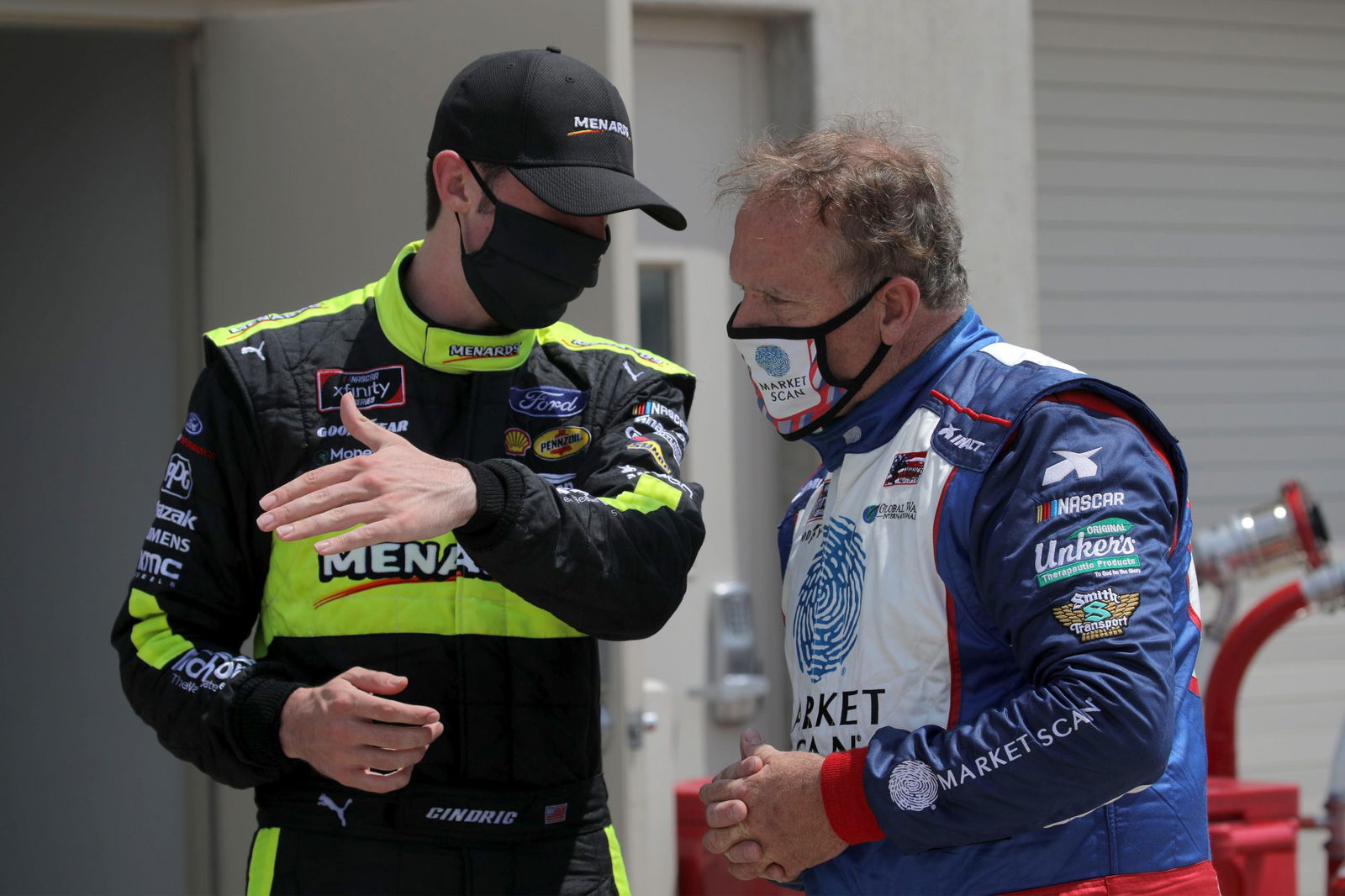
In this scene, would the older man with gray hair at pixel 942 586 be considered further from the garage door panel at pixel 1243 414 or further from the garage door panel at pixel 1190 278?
the garage door panel at pixel 1243 414

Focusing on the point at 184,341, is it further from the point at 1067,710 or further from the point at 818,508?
the point at 1067,710

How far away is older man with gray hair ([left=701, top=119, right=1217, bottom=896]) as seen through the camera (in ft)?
4.39

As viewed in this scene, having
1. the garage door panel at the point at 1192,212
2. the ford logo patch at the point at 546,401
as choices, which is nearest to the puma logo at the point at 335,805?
the ford logo patch at the point at 546,401

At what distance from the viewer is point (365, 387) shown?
1.83m

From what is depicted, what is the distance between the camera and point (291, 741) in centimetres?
162

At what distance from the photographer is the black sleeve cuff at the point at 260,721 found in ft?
5.38

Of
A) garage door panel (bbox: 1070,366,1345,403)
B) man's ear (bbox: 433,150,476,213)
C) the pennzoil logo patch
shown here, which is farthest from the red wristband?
garage door panel (bbox: 1070,366,1345,403)

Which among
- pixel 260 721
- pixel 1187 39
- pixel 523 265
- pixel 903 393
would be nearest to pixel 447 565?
pixel 260 721

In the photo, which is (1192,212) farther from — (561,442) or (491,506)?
(491,506)

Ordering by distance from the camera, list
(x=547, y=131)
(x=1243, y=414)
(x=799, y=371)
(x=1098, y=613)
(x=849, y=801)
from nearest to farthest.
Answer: (x=1098, y=613)
(x=849, y=801)
(x=799, y=371)
(x=547, y=131)
(x=1243, y=414)

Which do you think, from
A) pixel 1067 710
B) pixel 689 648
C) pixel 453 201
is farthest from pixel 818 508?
pixel 689 648

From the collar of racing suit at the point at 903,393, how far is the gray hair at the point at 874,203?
4cm

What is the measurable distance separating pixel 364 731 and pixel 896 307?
0.81m

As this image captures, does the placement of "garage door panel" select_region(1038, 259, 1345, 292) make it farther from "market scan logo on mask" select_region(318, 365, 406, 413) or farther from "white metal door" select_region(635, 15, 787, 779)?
"market scan logo on mask" select_region(318, 365, 406, 413)
